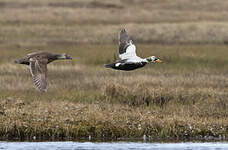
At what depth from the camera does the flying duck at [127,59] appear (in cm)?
1731

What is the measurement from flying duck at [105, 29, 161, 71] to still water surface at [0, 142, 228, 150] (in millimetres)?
2546

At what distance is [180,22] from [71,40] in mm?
8113

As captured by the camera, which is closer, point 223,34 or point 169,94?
point 169,94

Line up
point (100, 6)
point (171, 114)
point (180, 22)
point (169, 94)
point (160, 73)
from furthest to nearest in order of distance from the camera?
point (100, 6)
point (180, 22)
point (160, 73)
point (169, 94)
point (171, 114)

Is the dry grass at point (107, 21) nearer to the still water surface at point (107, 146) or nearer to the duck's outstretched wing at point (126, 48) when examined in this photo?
the duck's outstretched wing at point (126, 48)

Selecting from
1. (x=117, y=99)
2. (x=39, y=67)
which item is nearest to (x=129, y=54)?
(x=117, y=99)

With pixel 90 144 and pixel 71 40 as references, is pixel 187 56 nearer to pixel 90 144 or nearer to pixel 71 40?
pixel 71 40

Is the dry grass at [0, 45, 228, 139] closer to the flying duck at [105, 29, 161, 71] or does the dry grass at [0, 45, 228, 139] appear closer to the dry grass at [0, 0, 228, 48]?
the flying duck at [105, 29, 161, 71]

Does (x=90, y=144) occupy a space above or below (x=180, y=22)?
below

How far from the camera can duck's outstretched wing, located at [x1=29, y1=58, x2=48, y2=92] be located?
16203 millimetres

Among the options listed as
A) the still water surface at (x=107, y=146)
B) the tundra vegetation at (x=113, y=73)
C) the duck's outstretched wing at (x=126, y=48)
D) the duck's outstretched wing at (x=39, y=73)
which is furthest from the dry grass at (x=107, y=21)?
the still water surface at (x=107, y=146)

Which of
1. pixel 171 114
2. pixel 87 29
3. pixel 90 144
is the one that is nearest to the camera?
pixel 90 144

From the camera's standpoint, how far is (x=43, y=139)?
15688 mm

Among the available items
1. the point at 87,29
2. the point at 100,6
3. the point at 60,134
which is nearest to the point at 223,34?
the point at 87,29
